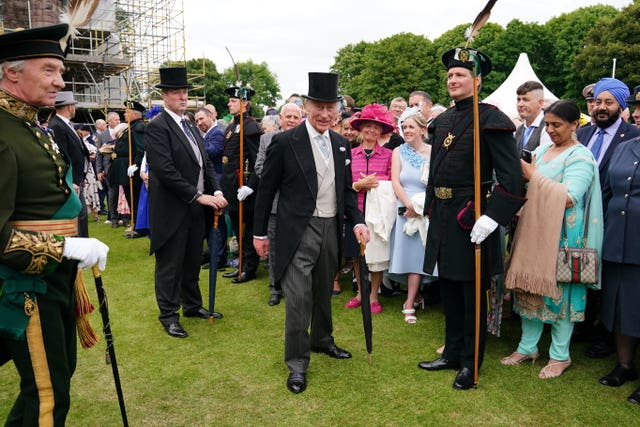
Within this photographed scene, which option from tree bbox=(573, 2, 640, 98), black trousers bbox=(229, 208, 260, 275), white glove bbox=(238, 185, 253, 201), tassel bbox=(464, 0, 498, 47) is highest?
tree bbox=(573, 2, 640, 98)

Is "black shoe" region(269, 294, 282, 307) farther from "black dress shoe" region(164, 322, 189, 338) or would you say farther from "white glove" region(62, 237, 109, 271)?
"white glove" region(62, 237, 109, 271)

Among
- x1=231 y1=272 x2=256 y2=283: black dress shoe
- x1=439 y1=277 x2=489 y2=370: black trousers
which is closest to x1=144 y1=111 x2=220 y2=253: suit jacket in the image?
x1=231 y1=272 x2=256 y2=283: black dress shoe

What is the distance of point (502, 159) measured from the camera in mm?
3637

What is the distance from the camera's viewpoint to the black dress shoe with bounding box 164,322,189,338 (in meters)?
4.89

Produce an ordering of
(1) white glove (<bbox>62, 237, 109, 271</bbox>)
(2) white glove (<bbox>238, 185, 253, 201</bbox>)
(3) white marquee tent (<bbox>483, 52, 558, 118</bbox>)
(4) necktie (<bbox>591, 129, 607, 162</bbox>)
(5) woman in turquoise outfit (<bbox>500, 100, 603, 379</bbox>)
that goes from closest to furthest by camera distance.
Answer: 1. (1) white glove (<bbox>62, 237, 109, 271</bbox>)
2. (5) woman in turquoise outfit (<bbox>500, 100, 603, 379</bbox>)
3. (4) necktie (<bbox>591, 129, 607, 162</bbox>)
4. (2) white glove (<bbox>238, 185, 253, 201</bbox>)
5. (3) white marquee tent (<bbox>483, 52, 558, 118</bbox>)

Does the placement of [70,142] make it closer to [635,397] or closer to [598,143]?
[598,143]

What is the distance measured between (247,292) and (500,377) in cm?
331

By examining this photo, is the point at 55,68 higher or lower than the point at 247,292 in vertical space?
higher

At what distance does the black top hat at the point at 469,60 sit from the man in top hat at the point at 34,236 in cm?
256

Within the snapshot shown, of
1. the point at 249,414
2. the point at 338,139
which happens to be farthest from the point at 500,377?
the point at 338,139

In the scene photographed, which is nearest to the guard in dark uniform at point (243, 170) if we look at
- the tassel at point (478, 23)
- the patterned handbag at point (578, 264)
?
the tassel at point (478, 23)

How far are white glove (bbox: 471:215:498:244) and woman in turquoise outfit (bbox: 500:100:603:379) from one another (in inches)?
22.7

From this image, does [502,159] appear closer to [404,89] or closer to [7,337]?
[7,337]

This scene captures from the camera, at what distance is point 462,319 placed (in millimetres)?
4105
